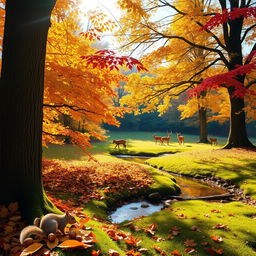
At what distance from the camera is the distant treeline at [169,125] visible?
49.9 m

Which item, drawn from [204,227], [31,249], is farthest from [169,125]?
[31,249]

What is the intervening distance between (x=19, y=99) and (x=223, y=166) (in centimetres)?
1056

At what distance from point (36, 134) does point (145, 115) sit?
56868 mm

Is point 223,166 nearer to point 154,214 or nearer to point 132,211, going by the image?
point 132,211

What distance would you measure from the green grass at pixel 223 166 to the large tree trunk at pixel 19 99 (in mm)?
7394

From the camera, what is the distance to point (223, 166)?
11.5 metres

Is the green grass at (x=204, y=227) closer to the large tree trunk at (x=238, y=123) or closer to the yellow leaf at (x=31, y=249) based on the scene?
the yellow leaf at (x=31, y=249)

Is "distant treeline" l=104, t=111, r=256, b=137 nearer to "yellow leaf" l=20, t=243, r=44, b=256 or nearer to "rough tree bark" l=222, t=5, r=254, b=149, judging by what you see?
"rough tree bark" l=222, t=5, r=254, b=149

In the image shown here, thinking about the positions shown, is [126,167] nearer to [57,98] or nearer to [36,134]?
[57,98]

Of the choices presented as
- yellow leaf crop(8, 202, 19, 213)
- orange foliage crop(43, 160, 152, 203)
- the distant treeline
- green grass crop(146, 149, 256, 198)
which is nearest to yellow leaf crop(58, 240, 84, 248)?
yellow leaf crop(8, 202, 19, 213)

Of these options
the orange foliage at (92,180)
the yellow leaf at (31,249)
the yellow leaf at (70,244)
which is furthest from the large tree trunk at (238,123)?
the yellow leaf at (31,249)

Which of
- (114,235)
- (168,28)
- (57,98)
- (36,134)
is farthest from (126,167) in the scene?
(168,28)

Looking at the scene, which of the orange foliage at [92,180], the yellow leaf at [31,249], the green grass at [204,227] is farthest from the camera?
the orange foliage at [92,180]

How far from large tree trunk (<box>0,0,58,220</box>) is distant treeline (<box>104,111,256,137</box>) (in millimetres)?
47308
